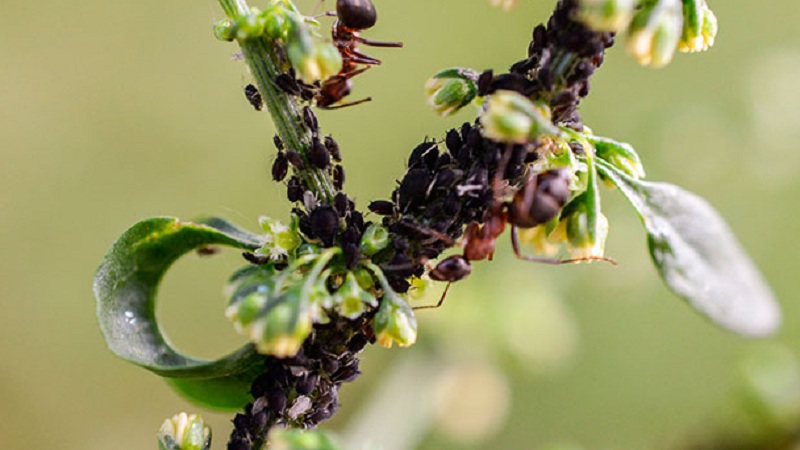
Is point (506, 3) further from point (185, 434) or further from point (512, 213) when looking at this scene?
point (185, 434)

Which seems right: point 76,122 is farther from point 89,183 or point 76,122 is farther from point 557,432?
point 557,432

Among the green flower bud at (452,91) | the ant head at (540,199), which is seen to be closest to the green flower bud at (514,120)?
the ant head at (540,199)

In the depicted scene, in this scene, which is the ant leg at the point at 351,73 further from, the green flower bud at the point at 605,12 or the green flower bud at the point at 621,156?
the green flower bud at the point at 605,12

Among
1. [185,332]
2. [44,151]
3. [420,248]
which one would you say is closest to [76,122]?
[44,151]

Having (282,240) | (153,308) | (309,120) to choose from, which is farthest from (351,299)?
(153,308)

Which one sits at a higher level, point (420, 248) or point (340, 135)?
point (420, 248)

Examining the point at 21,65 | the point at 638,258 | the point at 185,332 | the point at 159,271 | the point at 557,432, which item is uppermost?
the point at 159,271
